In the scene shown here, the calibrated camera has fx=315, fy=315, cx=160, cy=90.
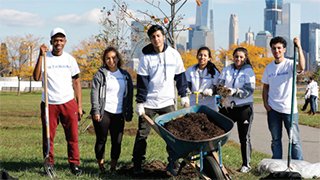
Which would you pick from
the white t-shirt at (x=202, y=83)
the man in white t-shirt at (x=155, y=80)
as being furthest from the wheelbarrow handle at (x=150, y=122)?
the white t-shirt at (x=202, y=83)

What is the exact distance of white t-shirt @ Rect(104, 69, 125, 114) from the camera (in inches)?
192

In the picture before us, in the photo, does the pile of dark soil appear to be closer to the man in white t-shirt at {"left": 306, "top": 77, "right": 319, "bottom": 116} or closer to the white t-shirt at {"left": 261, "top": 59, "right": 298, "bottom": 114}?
the white t-shirt at {"left": 261, "top": 59, "right": 298, "bottom": 114}

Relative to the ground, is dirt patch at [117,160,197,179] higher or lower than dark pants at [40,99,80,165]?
lower

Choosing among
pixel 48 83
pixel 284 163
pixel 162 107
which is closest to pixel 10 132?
pixel 48 83

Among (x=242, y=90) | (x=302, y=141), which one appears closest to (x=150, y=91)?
(x=242, y=90)

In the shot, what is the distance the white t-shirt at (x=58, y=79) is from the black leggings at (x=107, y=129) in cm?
61

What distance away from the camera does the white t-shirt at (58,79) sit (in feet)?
15.5

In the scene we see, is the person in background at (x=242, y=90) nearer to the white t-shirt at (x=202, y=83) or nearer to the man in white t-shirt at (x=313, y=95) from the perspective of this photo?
the white t-shirt at (x=202, y=83)

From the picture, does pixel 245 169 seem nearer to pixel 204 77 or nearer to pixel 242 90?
pixel 242 90

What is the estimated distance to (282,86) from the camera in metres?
4.74

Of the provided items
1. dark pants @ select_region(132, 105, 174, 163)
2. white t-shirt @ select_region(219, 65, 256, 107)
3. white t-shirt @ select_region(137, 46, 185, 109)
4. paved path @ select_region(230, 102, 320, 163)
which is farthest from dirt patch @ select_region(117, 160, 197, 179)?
paved path @ select_region(230, 102, 320, 163)

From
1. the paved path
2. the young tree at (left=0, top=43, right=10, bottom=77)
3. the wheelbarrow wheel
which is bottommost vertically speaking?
the paved path

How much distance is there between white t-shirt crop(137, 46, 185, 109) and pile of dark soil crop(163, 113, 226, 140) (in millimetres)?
578

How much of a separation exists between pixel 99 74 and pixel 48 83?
77 cm
